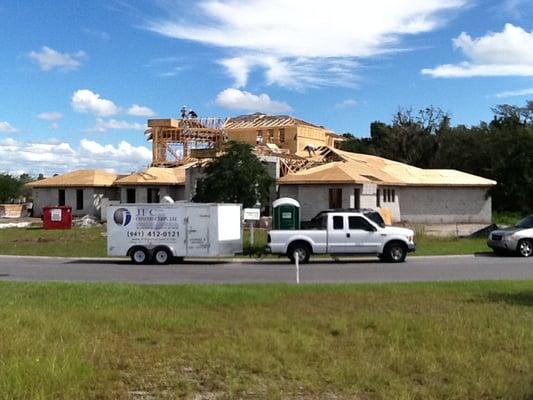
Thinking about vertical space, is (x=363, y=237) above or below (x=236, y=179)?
below

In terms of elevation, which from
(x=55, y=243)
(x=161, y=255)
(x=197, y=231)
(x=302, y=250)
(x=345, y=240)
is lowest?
(x=161, y=255)

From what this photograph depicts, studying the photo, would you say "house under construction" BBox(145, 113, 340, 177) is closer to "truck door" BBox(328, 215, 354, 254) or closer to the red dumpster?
the red dumpster

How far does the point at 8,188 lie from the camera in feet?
288

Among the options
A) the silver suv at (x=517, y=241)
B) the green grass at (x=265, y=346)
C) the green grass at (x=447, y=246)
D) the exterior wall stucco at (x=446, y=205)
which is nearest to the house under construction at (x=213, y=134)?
the exterior wall stucco at (x=446, y=205)

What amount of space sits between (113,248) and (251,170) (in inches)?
509

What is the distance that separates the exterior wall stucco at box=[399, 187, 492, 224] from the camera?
166 feet

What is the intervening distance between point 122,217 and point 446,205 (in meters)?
30.0

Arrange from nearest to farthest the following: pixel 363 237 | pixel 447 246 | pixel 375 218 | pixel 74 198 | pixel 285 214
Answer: pixel 363 237
pixel 375 218
pixel 285 214
pixel 447 246
pixel 74 198

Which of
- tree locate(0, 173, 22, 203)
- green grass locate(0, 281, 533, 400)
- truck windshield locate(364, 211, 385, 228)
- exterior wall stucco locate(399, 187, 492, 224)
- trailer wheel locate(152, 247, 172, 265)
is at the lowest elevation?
green grass locate(0, 281, 533, 400)

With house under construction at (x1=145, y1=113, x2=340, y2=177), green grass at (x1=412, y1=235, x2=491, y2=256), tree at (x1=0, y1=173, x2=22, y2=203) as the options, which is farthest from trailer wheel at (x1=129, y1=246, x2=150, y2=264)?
tree at (x1=0, y1=173, x2=22, y2=203)

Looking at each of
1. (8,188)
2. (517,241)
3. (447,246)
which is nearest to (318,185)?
(447,246)

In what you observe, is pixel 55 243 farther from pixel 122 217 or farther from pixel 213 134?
pixel 213 134

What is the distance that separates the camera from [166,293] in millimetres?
13758

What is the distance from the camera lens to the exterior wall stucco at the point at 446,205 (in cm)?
5062
